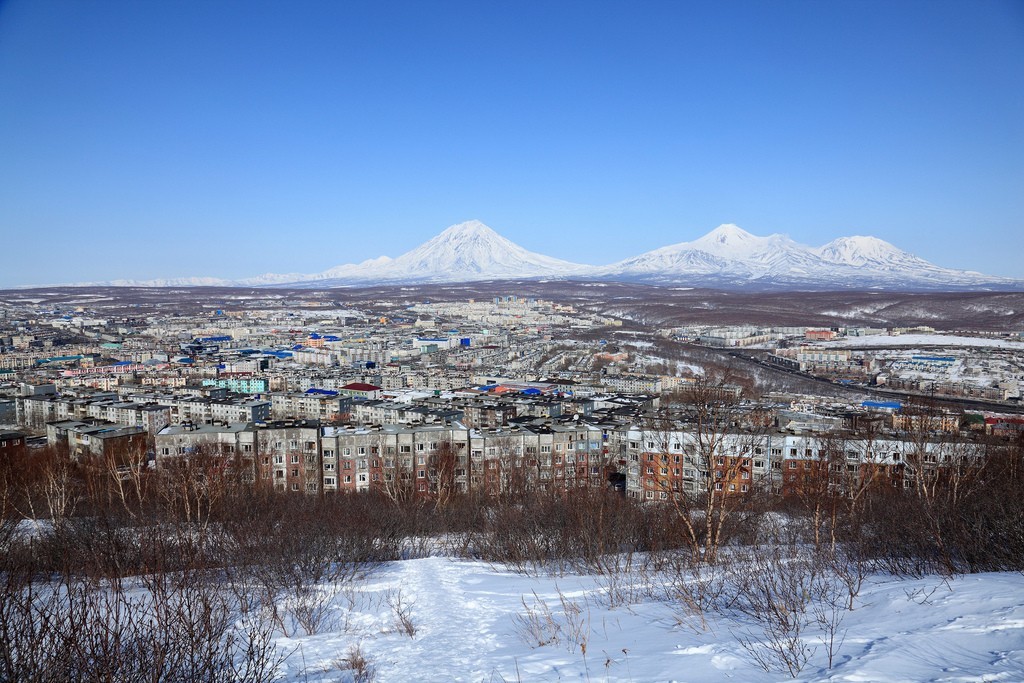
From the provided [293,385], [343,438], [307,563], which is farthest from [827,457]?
[293,385]

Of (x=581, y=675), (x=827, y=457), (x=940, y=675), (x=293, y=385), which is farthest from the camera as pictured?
(x=293, y=385)

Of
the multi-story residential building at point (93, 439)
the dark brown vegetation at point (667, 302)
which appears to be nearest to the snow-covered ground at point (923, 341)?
the dark brown vegetation at point (667, 302)

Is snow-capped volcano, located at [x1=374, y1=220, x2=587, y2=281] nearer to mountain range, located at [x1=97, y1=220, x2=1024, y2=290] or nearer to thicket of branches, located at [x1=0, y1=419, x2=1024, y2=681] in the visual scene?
mountain range, located at [x1=97, y1=220, x2=1024, y2=290]

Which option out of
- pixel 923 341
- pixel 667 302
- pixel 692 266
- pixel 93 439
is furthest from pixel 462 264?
pixel 93 439

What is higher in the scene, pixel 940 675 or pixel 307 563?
pixel 940 675

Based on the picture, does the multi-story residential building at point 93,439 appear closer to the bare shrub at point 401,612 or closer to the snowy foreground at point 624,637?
the bare shrub at point 401,612

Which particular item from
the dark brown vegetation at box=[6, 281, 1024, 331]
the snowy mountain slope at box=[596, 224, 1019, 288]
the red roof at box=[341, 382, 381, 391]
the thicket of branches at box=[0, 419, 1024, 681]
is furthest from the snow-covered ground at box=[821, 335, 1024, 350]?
the snowy mountain slope at box=[596, 224, 1019, 288]

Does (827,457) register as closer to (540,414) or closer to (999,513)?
(999,513)

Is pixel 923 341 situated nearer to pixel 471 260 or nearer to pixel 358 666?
pixel 358 666
